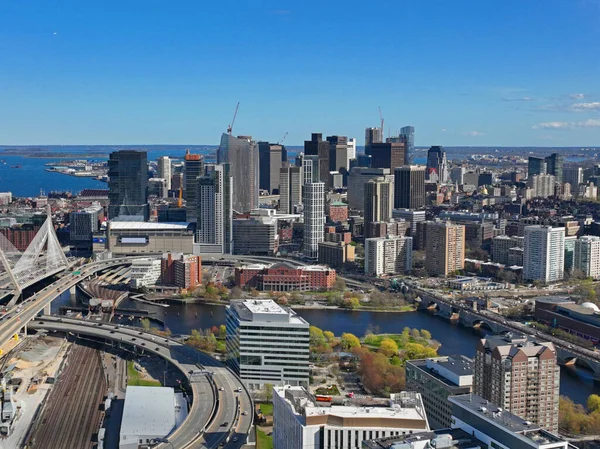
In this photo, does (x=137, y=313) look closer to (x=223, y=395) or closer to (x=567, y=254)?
(x=223, y=395)

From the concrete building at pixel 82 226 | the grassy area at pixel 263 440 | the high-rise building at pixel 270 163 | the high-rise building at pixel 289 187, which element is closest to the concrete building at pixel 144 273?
the concrete building at pixel 82 226

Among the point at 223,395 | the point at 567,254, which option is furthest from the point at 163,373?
the point at 567,254

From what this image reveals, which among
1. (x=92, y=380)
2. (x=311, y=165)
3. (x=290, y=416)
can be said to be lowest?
(x=92, y=380)

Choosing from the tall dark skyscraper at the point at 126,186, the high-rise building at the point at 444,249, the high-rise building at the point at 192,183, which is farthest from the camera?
the tall dark skyscraper at the point at 126,186

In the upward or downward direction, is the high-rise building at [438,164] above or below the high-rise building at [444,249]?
above

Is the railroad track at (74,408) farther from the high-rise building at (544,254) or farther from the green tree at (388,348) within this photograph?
the high-rise building at (544,254)
